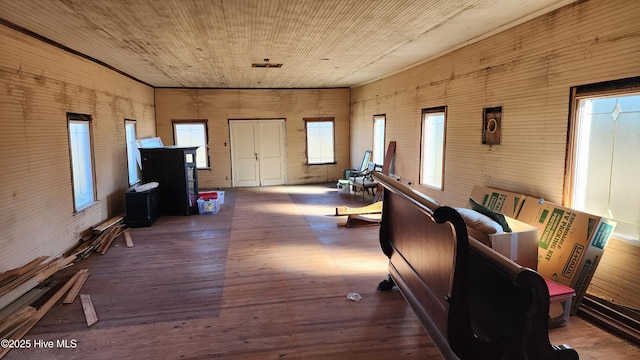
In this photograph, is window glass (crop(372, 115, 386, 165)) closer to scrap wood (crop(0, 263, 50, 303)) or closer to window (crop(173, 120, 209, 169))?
window (crop(173, 120, 209, 169))

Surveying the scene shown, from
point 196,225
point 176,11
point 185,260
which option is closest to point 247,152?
point 196,225

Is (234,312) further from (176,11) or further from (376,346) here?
(176,11)

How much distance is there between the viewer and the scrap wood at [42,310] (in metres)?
3.18

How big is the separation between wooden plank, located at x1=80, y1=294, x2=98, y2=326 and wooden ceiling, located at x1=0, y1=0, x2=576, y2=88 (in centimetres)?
288

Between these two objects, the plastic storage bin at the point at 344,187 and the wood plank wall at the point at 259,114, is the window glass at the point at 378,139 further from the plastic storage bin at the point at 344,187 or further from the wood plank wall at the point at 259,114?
the wood plank wall at the point at 259,114

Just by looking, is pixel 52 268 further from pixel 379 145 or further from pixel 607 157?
pixel 379 145

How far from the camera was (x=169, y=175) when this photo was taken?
25.4ft

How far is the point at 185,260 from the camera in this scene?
5.12 m

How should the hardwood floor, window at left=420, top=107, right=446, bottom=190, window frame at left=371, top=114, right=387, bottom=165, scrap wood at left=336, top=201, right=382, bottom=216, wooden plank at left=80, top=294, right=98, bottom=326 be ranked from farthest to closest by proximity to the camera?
window frame at left=371, top=114, right=387, bottom=165 < scrap wood at left=336, top=201, right=382, bottom=216 < window at left=420, top=107, right=446, bottom=190 < wooden plank at left=80, top=294, right=98, bottom=326 < the hardwood floor

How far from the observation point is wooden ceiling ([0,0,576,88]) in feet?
12.4

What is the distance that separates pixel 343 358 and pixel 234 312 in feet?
4.03

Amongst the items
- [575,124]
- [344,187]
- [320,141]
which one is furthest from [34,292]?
[320,141]

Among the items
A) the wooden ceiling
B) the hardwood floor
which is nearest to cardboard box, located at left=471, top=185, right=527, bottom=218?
the hardwood floor

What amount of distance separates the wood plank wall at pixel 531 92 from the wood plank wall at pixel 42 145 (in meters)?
5.66
